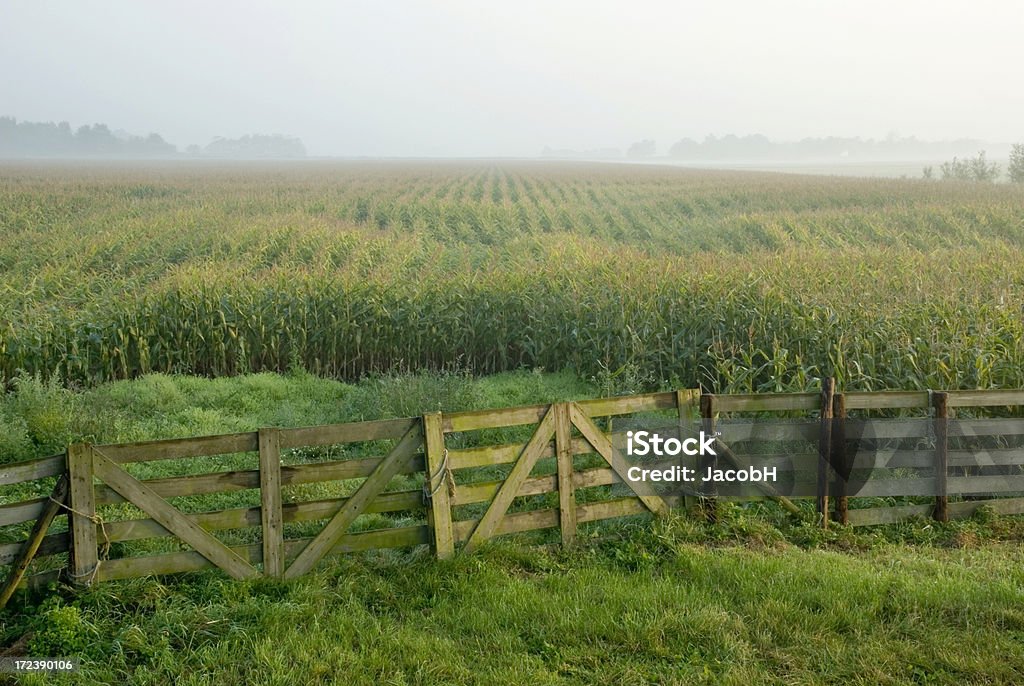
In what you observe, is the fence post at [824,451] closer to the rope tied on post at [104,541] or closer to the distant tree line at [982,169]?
the rope tied on post at [104,541]

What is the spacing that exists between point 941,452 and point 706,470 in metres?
2.58

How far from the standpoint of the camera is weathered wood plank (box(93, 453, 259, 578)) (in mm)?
6297

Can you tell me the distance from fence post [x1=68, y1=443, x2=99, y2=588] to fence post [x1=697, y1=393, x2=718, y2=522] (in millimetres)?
5472

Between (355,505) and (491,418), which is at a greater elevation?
(491,418)

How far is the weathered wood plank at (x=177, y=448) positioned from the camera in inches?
253

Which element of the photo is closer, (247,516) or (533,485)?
(247,516)

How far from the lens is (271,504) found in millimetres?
6707

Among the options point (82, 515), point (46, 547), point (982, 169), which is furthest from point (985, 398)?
point (982, 169)

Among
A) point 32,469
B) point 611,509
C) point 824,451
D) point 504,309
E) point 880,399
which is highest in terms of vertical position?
point 504,309

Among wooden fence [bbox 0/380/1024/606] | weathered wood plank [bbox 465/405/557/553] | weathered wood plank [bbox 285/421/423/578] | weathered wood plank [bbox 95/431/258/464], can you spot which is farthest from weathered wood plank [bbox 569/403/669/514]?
weathered wood plank [bbox 95/431/258/464]

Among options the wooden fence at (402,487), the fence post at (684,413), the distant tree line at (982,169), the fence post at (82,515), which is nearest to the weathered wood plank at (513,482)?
the wooden fence at (402,487)

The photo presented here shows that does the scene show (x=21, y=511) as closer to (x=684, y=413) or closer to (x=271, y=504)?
(x=271, y=504)

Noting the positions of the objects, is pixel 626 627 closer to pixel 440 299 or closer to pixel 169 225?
pixel 440 299

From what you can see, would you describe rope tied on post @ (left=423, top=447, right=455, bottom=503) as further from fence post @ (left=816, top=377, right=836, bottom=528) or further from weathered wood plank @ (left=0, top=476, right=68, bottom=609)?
fence post @ (left=816, top=377, right=836, bottom=528)
